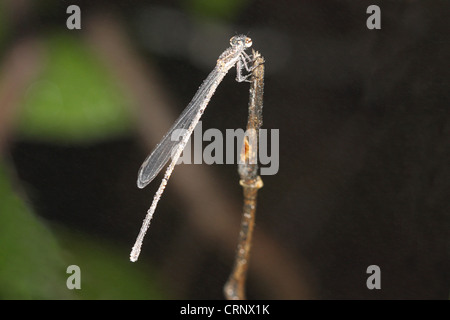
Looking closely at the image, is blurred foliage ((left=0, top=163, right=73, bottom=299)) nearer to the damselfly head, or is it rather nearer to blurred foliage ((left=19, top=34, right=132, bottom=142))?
blurred foliage ((left=19, top=34, right=132, bottom=142))

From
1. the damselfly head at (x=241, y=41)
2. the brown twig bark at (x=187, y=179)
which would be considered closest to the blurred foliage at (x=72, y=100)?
the brown twig bark at (x=187, y=179)

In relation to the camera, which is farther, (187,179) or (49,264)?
(187,179)

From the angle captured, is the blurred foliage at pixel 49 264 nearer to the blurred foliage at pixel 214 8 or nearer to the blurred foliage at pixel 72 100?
the blurred foliage at pixel 72 100

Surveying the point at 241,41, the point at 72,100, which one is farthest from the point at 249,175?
the point at 72,100

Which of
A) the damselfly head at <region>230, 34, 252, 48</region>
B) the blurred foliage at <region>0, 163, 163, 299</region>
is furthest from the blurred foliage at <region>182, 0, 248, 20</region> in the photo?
the blurred foliage at <region>0, 163, 163, 299</region>

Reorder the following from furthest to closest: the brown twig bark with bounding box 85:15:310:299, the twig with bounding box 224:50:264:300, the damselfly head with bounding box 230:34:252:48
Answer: the brown twig bark with bounding box 85:15:310:299 → the damselfly head with bounding box 230:34:252:48 → the twig with bounding box 224:50:264:300

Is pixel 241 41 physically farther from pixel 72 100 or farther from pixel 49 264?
pixel 49 264
